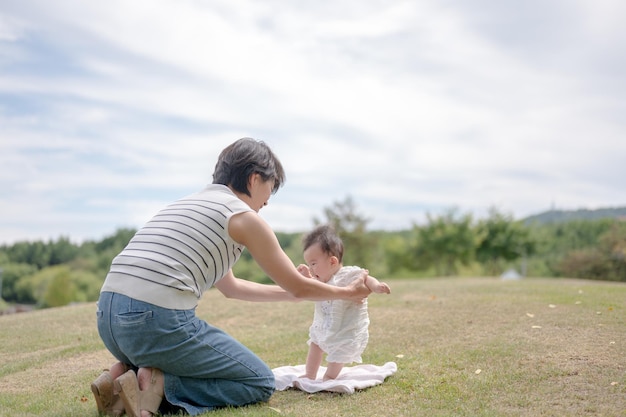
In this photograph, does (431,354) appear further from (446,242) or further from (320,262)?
(446,242)

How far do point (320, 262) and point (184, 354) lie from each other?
4.64 feet

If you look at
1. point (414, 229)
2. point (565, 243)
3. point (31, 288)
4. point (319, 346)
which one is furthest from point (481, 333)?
point (31, 288)

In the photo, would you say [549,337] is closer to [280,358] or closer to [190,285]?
[280,358]

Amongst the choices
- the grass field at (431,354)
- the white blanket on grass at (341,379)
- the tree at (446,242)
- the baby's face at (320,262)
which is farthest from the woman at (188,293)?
the tree at (446,242)

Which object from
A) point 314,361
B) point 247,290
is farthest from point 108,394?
point 314,361

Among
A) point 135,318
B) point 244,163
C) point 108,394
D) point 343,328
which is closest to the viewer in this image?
point 135,318

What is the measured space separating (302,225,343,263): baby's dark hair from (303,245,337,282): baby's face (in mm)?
36

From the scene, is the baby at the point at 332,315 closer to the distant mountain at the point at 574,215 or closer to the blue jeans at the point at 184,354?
the blue jeans at the point at 184,354

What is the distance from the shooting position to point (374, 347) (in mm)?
6500

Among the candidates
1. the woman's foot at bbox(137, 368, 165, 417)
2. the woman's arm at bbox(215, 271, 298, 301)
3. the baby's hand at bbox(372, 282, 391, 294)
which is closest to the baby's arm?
the baby's hand at bbox(372, 282, 391, 294)

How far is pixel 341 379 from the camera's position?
16.2 feet

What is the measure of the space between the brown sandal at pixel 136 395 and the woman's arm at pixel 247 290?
994mm

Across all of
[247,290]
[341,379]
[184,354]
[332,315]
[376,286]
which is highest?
[376,286]

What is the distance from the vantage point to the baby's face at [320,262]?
4.99 m
